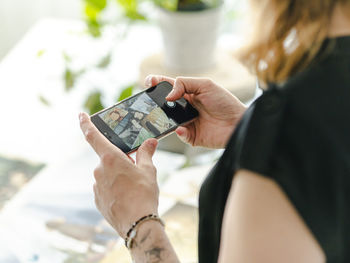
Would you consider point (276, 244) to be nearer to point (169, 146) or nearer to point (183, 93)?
point (183, 93)

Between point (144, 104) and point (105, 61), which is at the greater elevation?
point (144, 104)

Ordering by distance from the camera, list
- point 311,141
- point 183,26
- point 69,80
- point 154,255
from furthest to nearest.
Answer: point 69,80, point 183,26, point 154,255, point 311,141

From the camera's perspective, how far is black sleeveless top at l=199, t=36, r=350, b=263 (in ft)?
1.47

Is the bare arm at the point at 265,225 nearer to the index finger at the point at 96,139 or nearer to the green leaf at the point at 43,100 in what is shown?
the index finger at the point at 96,139

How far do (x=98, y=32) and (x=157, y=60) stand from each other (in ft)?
0.61

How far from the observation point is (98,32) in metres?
1.51

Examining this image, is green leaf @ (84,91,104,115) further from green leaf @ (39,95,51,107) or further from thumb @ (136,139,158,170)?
thumb @ (136,139,158,170)

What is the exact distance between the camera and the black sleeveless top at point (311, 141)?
0.45 meters

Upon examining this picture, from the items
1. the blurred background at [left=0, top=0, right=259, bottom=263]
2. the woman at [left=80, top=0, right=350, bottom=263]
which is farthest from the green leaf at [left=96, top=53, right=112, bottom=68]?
the woman at [left=80, top=0, right=350, bottom=263]

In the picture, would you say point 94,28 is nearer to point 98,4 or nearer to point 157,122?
point 98,4

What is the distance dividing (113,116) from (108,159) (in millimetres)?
122

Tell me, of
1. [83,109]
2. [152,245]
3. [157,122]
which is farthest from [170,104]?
[83,109]

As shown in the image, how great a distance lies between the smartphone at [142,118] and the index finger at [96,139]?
0.11 feet

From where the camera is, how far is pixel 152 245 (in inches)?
25.7
